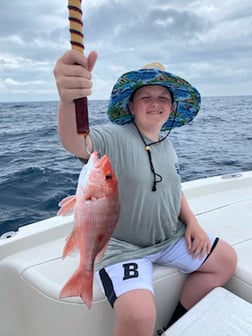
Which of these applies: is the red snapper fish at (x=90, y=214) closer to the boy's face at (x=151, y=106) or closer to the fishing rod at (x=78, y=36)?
the fishing rod at (x=78, y=36)

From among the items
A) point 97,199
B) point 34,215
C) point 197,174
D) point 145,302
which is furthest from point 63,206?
point 197,174

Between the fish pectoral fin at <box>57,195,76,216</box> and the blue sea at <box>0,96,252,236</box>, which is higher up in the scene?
the fish pectoral fin at <box>57,195,76,216</box>

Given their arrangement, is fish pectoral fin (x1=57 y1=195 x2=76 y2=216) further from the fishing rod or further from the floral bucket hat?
the floral bucket hat

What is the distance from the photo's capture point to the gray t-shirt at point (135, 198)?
A: 1.77m

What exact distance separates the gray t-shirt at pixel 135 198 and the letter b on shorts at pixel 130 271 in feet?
0.17

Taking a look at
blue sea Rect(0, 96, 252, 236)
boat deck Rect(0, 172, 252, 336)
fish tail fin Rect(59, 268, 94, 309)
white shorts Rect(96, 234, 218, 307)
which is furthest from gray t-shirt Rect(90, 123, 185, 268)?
blue sea Rect(0, 96, 252, 236)

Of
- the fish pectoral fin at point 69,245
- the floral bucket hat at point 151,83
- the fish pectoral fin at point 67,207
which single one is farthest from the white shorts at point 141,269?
the floral bucket hat at point 151,83

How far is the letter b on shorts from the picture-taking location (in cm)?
163

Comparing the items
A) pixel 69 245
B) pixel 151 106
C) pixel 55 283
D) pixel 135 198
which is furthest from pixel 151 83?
pixel 55 283

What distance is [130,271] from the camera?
5.42 ft

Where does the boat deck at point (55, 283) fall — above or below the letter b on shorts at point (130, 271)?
below

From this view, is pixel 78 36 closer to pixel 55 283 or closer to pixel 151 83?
pixel 151 83

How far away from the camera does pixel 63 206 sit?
1.25 meters

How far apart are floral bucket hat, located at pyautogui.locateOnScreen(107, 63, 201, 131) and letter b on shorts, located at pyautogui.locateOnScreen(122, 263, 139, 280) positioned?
0.83m
